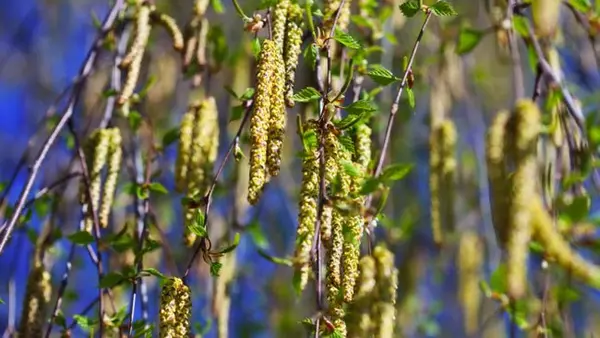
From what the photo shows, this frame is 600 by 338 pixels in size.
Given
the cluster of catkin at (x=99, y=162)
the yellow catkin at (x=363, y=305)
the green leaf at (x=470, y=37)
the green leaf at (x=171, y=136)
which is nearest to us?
the yellow catkin at (x=363, y=305)

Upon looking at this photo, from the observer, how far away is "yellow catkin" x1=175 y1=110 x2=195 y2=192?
2230 mm

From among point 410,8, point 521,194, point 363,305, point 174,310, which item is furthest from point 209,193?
point 521,194

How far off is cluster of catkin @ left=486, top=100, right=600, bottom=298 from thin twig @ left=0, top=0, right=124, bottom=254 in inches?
44.9

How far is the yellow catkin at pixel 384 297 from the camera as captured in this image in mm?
1570

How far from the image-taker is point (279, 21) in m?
1.90

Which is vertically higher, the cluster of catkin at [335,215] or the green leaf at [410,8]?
the green leaf at [410,8]

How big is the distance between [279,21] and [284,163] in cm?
233

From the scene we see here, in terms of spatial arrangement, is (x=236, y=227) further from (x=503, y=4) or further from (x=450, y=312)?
(x=450, y=312)

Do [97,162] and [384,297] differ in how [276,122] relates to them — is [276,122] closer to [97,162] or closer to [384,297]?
[384,297]

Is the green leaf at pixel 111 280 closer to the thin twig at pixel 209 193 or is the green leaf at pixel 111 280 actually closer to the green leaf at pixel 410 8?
the thin twig at pixel 209 193

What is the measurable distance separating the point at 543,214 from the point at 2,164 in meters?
4.48

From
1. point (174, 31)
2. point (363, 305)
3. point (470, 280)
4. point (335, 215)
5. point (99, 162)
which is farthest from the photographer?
point (470, 280)

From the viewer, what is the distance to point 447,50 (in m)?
3.45

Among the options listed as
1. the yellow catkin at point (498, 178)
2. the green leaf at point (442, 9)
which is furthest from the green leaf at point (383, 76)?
the yellow catkin at point (498, 178)
